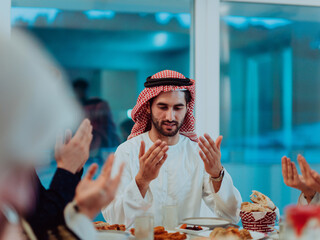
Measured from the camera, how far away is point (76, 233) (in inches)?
46.8

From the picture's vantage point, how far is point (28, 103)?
1034 mm

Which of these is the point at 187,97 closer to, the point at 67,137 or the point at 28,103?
the point at 67,137

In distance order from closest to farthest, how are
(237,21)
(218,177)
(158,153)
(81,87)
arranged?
(158,153) < (218,177) < (81,87) < (237,21)

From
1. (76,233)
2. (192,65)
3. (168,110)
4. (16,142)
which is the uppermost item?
(192,65)

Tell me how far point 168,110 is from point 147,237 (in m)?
1.34

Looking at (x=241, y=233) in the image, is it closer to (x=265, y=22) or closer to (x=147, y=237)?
(x=147, y=237)

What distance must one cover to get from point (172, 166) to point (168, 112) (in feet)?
1.23

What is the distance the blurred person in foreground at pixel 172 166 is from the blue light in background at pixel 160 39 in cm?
110

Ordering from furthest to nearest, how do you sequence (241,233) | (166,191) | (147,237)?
1. (166,191)
2. (241,233)
3. (147,237)

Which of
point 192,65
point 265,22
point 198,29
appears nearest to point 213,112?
point 192,65

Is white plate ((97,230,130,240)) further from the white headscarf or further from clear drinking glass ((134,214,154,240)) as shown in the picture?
the white headscarf

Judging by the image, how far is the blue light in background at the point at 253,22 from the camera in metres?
4.18

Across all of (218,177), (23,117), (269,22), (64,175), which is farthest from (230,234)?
(269,22)

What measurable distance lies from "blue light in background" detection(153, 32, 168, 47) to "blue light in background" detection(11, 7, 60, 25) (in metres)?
0.93
